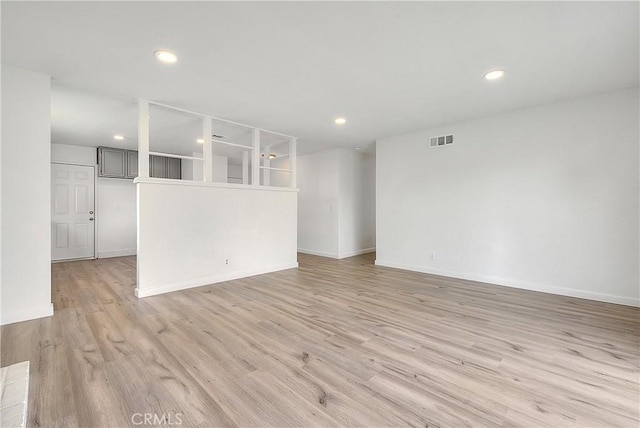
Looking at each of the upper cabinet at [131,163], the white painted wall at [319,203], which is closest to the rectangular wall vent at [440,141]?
the white painted wall at [319,203]

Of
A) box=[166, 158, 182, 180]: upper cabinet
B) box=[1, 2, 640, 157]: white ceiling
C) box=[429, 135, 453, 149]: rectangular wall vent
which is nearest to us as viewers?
box=[1, 2, 640, 157]: white ceiling

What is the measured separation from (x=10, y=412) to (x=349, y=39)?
3.16 metres

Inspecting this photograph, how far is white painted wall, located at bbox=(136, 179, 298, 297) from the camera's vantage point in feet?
12.3

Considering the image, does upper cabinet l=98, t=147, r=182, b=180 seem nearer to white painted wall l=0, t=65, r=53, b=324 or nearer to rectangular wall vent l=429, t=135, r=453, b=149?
white painted wall l=0, t=65, r=53, b=324

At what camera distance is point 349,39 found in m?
2.29

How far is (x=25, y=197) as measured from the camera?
280 centimetres

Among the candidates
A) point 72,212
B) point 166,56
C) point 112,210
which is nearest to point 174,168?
point 112,210

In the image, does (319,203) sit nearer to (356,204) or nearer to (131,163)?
(356,204)

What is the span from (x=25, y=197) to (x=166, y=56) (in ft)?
6.74

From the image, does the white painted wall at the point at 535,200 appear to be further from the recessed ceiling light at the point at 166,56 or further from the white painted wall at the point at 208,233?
the recessed ceiling light at the point at 166,56

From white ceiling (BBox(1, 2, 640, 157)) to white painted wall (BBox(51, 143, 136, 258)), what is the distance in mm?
2999

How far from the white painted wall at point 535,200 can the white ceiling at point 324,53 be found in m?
0.44

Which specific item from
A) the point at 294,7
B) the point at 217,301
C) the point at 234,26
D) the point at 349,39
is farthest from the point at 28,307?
the point at 349,39

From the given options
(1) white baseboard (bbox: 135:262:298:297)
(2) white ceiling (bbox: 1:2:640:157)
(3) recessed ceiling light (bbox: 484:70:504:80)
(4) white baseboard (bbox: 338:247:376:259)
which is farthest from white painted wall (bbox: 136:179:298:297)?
(3) recessed ceiling light (bbox: 484:70:504:80)
